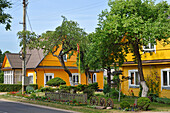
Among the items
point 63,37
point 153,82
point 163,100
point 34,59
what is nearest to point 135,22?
point 163,100

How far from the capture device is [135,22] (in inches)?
682

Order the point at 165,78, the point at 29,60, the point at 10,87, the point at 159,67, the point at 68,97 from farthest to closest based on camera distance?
the point at 29,60, the point at 10,87, the point at 159,67, the point at 165,78, the point at 68,97

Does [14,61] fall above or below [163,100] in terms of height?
above

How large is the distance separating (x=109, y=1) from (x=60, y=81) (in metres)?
17.7

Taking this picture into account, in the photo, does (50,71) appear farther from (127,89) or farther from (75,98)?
(75,98)

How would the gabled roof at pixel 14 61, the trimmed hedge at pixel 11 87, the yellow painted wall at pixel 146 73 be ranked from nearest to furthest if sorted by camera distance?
1. the yellow painted wall at pixel 146 73
2. the trimmed hedge at pixel 11 87
3. the gabled roof at pixel 14 61

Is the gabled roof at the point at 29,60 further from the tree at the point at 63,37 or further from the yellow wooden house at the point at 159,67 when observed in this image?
the yellow wooden house at the point at 159,67

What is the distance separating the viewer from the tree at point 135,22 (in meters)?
16.9

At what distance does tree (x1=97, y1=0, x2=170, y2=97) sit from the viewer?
16.9m

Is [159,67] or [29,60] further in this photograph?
[29,60]

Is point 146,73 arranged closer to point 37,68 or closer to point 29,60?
point 37,68

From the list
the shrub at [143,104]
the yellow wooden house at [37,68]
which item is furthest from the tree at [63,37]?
the shrub at [143,104]

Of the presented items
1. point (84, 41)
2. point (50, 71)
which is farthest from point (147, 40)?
point (50, 71)

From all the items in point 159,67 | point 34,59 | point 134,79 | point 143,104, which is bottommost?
point 143,104
